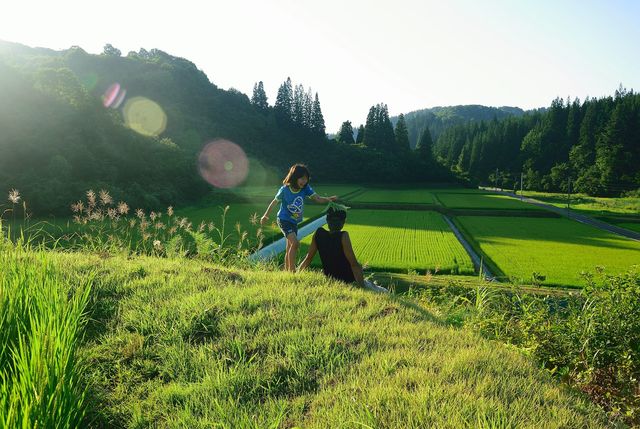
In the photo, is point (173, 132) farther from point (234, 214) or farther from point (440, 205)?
point (440, 205)

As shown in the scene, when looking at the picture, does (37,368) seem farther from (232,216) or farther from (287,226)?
(232,216)

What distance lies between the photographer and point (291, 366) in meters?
2.46

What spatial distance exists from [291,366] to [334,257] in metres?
2.46

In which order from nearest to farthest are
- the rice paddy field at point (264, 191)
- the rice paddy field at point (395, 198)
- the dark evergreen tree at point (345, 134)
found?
the rice paddy field at point (264, 191)
the rice paddy field at point (395, 198)
the dark evergreen tree at point (345, 134)

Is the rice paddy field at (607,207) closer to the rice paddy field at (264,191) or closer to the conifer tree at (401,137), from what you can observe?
the rice paddy field at (264,191)

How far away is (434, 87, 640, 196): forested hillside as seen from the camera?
83.2 metres

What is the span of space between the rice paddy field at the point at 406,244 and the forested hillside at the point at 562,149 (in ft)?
179

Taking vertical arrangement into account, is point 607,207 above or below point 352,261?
above

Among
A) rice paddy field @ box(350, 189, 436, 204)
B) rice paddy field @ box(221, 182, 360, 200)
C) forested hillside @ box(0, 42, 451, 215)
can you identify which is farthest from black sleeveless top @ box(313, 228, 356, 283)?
rice paddy field @ box(350, 189, 436, 204)

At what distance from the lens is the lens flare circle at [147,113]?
78250 mm

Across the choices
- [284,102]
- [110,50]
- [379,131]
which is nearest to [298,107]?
[284,102]

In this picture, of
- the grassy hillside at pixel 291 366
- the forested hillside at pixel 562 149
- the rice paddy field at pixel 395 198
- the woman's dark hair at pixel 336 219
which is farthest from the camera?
the forested hillside at pixel 562 149

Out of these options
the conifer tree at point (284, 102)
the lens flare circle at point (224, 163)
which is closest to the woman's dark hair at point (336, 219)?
the lens flare circle at point (224, 163)

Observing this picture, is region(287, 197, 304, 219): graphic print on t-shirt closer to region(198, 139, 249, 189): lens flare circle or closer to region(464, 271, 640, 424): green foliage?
region(464, 271, 640, 424): green foliage
